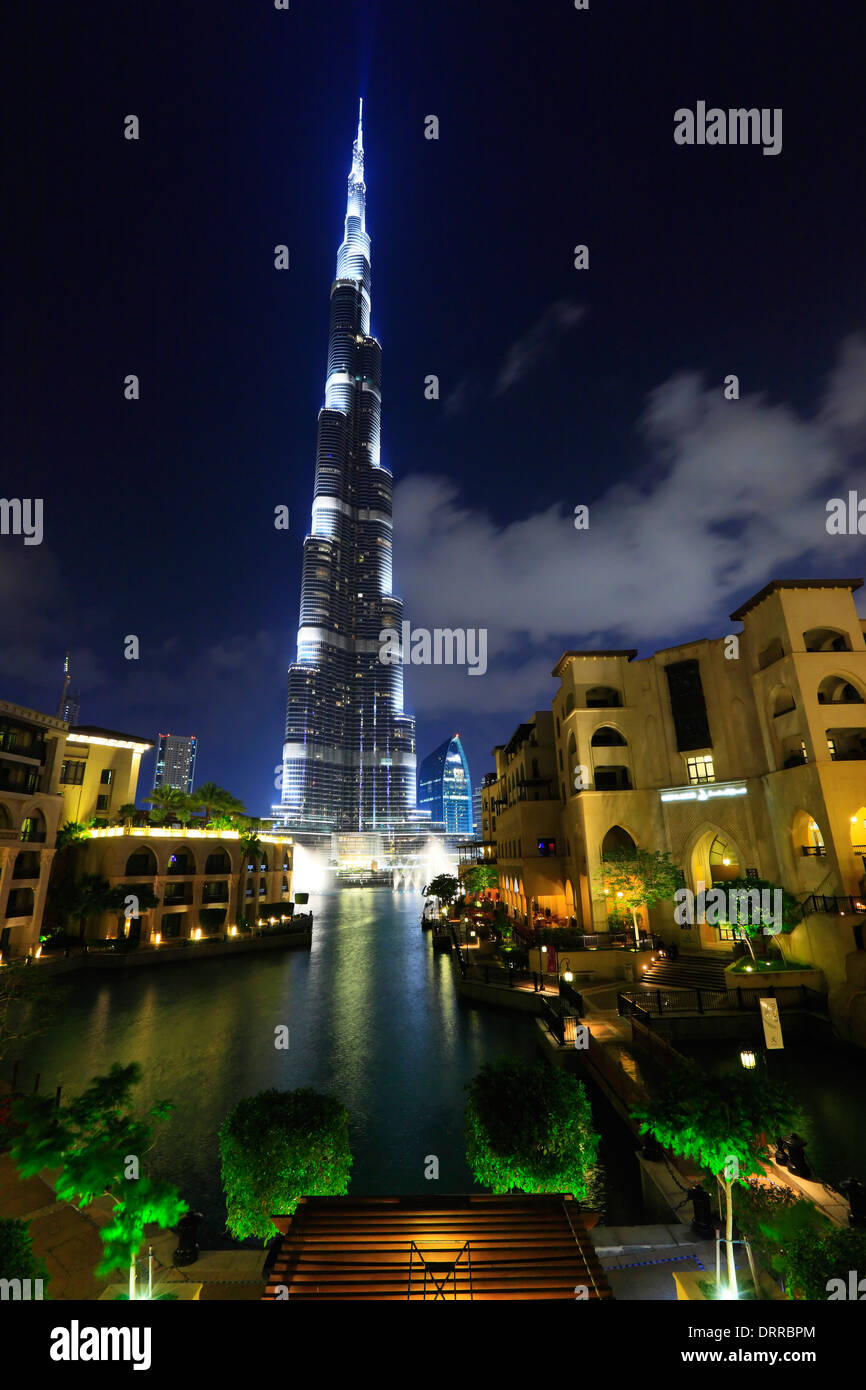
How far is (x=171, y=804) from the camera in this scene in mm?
59656

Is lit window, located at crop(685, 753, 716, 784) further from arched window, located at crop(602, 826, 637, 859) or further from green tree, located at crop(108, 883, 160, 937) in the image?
green tree, located at crop(108, 883, 160, 937)

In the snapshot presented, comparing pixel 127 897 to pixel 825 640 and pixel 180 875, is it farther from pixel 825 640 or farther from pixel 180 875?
pixel 825 640

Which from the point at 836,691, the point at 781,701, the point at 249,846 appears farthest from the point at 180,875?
the point at 836,691

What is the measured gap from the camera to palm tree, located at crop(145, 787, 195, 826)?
58.7 m

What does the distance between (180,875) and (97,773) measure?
15835 mm

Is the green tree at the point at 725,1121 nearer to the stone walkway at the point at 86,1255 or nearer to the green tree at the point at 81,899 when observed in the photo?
the stone walkway at the point at 86,1255

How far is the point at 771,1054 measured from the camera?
81.4ft

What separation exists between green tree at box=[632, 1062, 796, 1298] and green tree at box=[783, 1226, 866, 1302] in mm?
1656

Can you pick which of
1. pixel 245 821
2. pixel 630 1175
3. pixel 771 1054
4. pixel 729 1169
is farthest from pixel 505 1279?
pixel 245 821

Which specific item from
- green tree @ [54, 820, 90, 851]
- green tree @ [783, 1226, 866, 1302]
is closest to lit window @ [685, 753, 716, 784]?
green tree @ [783, 1226, 866, 1302]

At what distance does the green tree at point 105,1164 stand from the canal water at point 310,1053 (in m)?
6.84

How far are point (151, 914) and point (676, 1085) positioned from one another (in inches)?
2067

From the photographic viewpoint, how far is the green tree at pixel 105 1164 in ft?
26.8

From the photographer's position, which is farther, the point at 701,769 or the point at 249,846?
the point at 249,846
